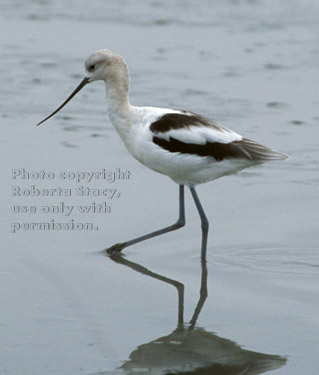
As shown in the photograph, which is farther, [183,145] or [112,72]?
[112,72]

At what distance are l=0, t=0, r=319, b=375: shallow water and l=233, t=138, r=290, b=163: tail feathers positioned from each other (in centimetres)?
59

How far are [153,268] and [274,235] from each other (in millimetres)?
1000

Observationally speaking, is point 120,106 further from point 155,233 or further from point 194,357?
point 194,357

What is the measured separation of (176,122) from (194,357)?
1826 millimetres

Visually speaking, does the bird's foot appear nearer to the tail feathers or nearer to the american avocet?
the american avocet

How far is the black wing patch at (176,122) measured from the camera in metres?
5.74

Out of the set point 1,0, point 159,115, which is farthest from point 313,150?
point 1,0

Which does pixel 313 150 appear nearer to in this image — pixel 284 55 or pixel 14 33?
pixel 284 55

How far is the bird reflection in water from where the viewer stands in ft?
13.9

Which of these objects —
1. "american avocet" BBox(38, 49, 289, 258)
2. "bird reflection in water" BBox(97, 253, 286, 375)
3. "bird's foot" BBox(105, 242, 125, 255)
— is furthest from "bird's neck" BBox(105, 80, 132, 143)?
"bird reflection in water" BBox(97, 253, 286, 375)

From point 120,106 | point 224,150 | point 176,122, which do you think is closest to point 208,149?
point 224,150

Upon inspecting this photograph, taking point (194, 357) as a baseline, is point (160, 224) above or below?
above

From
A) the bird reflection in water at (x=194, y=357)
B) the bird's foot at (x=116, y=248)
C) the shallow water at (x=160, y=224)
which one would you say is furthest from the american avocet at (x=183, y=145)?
the bird reflection in water at (x=194, y=357)

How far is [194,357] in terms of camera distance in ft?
14.4
